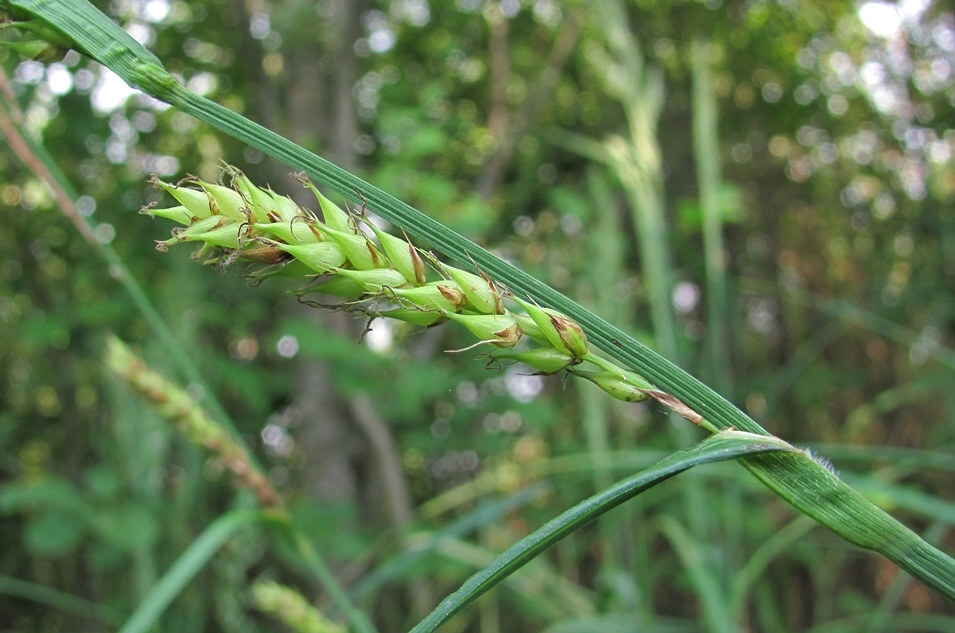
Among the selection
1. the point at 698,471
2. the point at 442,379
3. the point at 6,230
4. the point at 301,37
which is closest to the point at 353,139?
the point at 301,37

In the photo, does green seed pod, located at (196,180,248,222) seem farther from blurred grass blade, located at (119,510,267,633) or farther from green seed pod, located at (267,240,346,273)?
blurred grass blade, located at (119,510,267,633)

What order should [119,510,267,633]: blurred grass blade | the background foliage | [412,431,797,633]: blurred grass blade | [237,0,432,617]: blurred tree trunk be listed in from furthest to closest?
[237,0,432,617]: blurred tree trunk, the background foliage, [119,510,267,633]: blurred grass blade, [412,431,797,633]: blurred grass blade

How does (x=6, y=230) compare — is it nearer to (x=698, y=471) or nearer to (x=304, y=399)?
(x=304, y=399)

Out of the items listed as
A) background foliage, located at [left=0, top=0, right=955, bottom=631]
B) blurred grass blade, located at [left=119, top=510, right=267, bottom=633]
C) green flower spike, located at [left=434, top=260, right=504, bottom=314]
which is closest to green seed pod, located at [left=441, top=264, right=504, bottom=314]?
green flower spike, located at [left=434, top=260, right=504, bottom=314]

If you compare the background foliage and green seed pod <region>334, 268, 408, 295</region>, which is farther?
the background foliage

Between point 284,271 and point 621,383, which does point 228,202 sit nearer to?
point 284,271

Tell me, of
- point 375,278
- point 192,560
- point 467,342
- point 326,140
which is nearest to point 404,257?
point 375,278

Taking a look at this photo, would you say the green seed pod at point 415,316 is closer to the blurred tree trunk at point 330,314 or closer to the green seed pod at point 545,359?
the green seed pod at point 545,359
